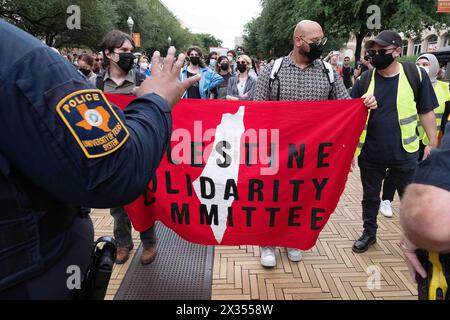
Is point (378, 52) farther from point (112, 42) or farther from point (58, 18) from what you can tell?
point (58, 18)

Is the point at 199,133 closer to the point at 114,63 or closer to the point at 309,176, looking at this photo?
the point at 309,176

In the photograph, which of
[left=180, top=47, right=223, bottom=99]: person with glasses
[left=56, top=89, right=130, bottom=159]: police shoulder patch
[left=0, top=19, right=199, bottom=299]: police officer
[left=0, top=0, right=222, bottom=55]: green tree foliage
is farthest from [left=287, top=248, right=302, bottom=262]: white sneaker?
[left=0, top=0, right=222, bottom=55]: green tree foliage

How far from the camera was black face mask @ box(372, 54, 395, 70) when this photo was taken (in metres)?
3.09

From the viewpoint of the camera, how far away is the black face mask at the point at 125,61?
3131 millimetres

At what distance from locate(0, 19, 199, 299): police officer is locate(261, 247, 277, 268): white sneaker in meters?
2.24

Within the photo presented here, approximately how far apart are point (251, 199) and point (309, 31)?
5.09 feet

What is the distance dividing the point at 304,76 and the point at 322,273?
1755 millimetres

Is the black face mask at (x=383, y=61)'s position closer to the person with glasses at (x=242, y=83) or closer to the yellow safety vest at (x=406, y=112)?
the yellow safety vest at (x=406, y=112)

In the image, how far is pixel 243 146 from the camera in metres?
2.64

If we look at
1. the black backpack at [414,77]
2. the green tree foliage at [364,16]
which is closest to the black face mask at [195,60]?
the black backpack at [414,77]

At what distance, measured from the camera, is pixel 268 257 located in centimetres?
306

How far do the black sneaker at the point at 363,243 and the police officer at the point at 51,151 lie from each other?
2.91m

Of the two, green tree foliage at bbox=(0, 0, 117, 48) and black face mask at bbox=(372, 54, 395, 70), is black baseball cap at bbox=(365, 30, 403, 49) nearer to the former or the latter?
black face mask at bbox=(372, 54, 395, 70)

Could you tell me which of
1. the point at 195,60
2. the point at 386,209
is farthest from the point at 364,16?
the point at 386,209
